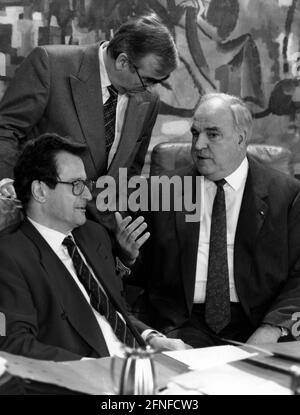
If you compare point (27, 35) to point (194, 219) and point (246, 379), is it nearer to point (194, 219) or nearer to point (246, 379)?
point (194, 219)

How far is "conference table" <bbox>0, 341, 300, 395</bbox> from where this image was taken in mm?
1646

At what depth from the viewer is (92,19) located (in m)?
3.94

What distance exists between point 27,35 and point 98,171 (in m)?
1.07

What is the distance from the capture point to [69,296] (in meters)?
2.40

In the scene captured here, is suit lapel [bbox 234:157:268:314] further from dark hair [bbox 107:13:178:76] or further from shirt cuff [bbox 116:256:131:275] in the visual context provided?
dark hair [bbox 107:13:178:76]

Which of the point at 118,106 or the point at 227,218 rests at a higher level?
the point at 118,106

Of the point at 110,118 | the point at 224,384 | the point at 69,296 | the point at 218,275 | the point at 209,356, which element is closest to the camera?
the point at 224,384

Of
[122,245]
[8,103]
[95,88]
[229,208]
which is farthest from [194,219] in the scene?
[8,103]

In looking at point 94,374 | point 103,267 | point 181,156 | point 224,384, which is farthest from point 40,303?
point 181,156

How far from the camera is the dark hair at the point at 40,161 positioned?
8.39 ft

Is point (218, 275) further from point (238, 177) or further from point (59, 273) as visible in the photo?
point (59, 273)

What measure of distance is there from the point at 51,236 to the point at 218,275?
79 centimetres
